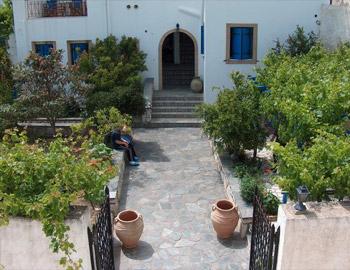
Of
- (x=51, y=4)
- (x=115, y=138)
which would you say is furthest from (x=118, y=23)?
(x=115, y=138)

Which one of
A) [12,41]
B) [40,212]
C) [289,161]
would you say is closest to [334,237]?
[289,161]

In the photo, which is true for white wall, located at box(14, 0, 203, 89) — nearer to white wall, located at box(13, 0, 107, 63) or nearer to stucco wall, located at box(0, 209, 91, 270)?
white wall, located at box(13, 0, 107, 63)

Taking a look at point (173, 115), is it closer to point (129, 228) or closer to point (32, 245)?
point (129, 228)

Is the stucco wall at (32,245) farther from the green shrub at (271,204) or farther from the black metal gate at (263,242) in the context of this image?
the green shrub at (271,204)

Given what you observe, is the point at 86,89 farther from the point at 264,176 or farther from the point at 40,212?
the point at 40,212

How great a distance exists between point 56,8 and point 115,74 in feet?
15.3

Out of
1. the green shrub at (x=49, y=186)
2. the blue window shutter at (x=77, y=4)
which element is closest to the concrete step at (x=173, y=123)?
the blue window shutter at (x=77, y=4)

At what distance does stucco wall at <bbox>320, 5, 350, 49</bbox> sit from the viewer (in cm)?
1498

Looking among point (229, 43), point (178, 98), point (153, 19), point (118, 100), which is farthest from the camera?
point (153, 19)

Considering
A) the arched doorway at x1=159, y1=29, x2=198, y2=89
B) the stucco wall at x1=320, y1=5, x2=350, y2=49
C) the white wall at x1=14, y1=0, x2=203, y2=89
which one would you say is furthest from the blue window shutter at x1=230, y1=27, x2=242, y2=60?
the arched doorway at x1=159, y1=29, x2=198, y2=89

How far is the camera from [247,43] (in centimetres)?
1680

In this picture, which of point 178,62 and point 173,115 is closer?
point 173,115

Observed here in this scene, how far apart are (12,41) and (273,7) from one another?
11618mm

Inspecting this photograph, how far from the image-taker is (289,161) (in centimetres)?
618
